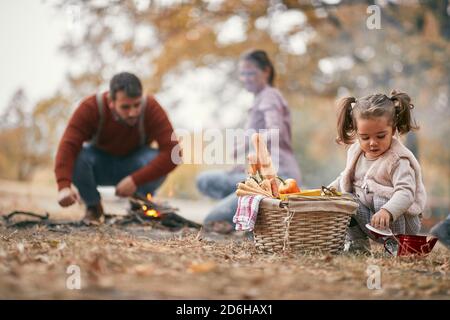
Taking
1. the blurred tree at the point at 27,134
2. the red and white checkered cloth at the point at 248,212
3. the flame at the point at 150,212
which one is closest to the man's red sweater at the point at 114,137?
the flame at the point at 150,212

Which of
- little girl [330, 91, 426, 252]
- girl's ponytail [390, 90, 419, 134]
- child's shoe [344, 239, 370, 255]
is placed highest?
girl's ponytail [390, 90, 419, 134]

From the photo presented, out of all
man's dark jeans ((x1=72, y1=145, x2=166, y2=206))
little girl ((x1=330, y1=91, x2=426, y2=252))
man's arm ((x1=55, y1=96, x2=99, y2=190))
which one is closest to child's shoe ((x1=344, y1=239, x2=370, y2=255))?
little girl ((x1=330, y1=91, x2=426, y2=252))

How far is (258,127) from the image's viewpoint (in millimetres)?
5754

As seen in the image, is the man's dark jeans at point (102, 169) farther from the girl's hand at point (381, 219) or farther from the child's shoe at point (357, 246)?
the girl's hand at point (381, 219)

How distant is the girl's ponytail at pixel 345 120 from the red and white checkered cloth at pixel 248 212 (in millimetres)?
702

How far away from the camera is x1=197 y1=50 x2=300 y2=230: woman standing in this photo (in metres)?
5.46

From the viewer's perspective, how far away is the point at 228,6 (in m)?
9.19

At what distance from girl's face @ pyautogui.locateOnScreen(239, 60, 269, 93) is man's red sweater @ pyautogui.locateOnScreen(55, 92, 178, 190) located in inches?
35.3

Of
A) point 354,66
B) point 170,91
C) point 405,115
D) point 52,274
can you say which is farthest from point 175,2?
point 52,274

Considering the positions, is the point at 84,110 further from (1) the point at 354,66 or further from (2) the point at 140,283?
(1) the point at 354,66

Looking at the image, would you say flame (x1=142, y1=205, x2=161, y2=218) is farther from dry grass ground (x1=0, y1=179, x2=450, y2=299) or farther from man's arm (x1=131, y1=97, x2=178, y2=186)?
dry grass ground (x1=0, y1=179, x2=450, y2=299)

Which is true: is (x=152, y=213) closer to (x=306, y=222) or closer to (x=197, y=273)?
(x=306, y=222)

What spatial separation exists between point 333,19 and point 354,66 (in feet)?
4.53

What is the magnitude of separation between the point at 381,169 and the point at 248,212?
0.81m
